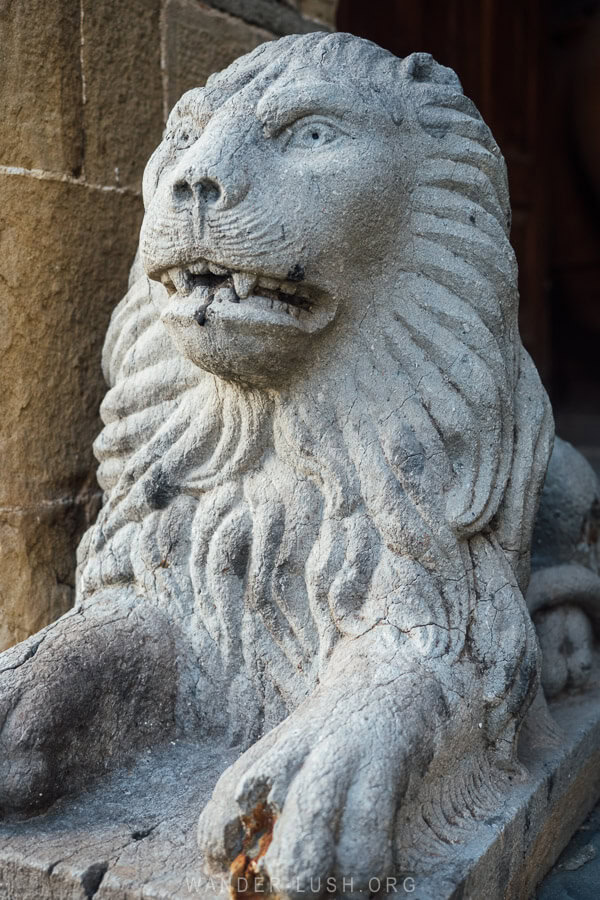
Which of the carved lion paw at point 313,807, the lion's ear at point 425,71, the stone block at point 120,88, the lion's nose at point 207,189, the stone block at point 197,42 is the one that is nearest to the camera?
the carved lion paw at point 313,807

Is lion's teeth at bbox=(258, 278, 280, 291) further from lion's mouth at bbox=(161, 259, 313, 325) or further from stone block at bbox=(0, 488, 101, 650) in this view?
stone block at bbox=(0, 488, 101, 650)

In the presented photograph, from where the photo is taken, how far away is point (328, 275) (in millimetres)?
1473

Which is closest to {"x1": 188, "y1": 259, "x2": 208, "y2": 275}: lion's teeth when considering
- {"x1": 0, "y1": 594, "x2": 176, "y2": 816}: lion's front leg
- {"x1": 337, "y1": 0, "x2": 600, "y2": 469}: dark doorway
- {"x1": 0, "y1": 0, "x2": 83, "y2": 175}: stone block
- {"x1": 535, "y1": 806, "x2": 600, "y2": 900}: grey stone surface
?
{"x1": 0, "y1": 594, "x2": 176, "y2": 816}: lion's front leg

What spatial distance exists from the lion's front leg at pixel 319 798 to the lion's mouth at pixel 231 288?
0.56 m

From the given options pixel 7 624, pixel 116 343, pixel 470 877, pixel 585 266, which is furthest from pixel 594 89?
pixel 470 877

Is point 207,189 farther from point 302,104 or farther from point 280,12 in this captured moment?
point 280,12

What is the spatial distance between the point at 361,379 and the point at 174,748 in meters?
0.65

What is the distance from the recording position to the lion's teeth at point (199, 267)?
57.6 inches

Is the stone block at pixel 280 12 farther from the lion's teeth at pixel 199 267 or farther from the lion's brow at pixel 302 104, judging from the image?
the lion's teeth at pixel 199 267

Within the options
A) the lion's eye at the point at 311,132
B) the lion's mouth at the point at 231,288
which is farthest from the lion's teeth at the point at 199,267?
the lion's eye at the point at 311,132

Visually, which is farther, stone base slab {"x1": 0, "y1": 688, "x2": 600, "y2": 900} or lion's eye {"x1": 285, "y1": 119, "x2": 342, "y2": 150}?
lion's eye {"x1": 285, "y1": 119, "x2": 342, "y2": 150}

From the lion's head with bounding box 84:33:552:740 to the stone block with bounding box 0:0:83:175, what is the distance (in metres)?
0.50

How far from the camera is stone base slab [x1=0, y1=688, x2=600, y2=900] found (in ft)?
4.24

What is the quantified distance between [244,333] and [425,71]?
0.51 m
